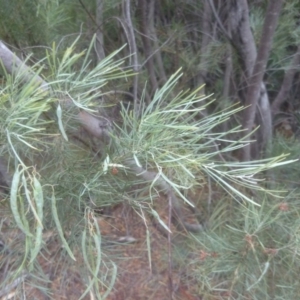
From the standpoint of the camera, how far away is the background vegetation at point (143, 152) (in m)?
0.76

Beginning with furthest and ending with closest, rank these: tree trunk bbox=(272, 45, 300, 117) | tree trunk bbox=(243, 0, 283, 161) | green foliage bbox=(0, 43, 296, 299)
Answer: tree trunk bbox=(272, 45, 300, 117)
tree trunk bbox=(243, 0, 283, 161)
green foliage bbox=(0, 43, 296, 299)

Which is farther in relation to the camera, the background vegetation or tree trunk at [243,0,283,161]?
tree trunk at [243,0,283,161]

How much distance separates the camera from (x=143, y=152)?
0.76m

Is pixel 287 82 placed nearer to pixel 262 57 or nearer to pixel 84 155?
pixel 262 57

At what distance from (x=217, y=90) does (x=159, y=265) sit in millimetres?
554

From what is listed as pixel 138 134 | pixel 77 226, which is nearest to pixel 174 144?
pixel 138 134

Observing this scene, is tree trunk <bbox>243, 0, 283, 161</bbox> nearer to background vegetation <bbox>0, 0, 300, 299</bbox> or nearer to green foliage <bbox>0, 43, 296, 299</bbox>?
background vegetation <bbox>0, 0, 300, 299</bbox>

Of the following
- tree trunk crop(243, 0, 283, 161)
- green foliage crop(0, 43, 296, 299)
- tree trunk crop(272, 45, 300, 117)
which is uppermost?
green foliage crop(0, 43, 296, 299)

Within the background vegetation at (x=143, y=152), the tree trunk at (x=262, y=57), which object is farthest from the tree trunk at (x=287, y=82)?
the tree trunk at (x=262, y=57)

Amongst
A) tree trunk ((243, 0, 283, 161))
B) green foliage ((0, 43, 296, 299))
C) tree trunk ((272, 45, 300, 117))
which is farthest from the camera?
tree trunk ((272, 45, 300, 117))

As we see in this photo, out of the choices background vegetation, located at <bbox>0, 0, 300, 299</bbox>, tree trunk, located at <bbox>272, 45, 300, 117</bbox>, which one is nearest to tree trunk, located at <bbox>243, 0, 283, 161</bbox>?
background vegetation, located at <bbox>0, 0, 300, 299</bbox>

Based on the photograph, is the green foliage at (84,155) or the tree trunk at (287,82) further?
the tree trunk at (287,82)

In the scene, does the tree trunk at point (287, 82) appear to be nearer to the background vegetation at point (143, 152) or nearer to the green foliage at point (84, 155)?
the background vegetation at point (143, 152)

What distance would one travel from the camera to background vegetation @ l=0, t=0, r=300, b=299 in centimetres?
76
